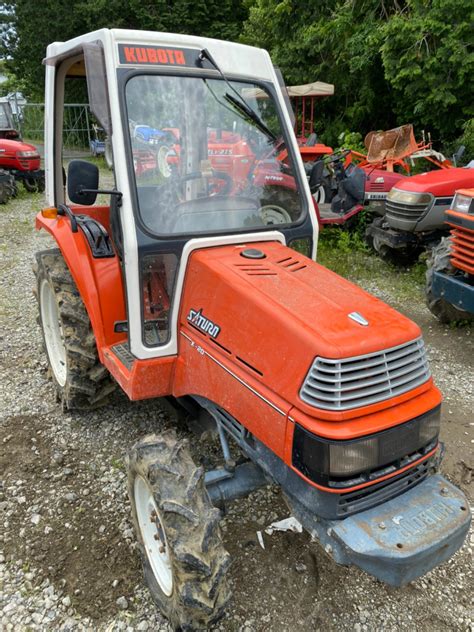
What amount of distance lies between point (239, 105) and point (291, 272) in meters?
1.00

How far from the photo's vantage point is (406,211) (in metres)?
6.27

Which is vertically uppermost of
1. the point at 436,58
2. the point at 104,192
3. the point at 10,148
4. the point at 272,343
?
the point at 436,58

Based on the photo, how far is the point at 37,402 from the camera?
12.8 ft

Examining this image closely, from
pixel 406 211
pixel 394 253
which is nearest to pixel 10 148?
pixel 394 253

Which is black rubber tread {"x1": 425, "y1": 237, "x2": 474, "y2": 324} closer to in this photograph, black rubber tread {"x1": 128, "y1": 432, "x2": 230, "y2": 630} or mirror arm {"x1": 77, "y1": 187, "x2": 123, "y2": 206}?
mirror arm {"x1": 77, "y1": 187, "x2": 123, "y2": 206}

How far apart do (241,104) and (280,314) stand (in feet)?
4.33

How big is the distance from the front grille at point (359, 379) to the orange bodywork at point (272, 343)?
25 millimetres

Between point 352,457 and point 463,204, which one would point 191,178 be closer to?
point 352,457

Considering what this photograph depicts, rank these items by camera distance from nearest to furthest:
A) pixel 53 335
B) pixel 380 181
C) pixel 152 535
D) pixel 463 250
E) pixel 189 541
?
1. pixel 189 541
2. pixel 152 535
3. pixel 53 335
4. pixel 463 250
5. pixel 380 181

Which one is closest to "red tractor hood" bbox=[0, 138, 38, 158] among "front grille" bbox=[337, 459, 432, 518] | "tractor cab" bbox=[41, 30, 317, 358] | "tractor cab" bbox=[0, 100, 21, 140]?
"tractor cab" bbox=[0, 100, 21, 140]

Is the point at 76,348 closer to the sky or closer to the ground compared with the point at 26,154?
closer to the ground

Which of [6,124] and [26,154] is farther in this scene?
[6,124]

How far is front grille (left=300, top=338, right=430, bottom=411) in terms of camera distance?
6.07ft

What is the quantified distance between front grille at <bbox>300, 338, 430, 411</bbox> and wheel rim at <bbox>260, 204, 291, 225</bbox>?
107cm
